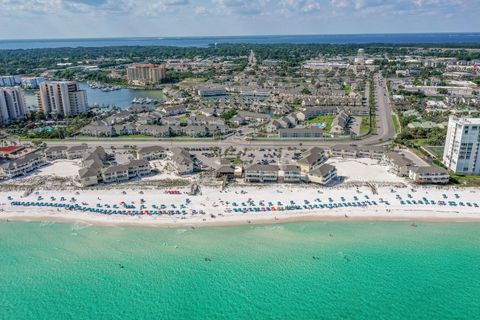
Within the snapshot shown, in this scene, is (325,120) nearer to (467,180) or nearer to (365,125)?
(365,125)

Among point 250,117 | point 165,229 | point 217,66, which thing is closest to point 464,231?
point 165,229

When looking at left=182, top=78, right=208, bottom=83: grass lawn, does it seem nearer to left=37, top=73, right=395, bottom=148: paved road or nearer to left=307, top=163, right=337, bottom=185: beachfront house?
left=37, top=73, right=395, bottom=148: paved road

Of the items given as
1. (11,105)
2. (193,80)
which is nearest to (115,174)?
(11,105)

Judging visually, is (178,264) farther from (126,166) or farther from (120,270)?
(126,166)

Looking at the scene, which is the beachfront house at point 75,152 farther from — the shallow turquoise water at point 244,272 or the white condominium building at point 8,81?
the white condominium building at point 8,81

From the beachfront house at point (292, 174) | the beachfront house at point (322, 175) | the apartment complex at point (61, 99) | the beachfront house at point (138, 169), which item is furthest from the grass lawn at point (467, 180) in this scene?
the apartment complex at point (61, 99)

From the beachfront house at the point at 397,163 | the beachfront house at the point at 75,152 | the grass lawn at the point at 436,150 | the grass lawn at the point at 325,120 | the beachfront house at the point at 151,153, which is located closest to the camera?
the beachfront house at the point at 397,163

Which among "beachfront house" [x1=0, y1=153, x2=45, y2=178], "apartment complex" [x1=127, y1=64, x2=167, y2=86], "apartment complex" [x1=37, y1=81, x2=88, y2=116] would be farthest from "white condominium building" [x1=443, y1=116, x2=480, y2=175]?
"apartment complex" [x1=127, y1=64, x2=167, y2=86]
